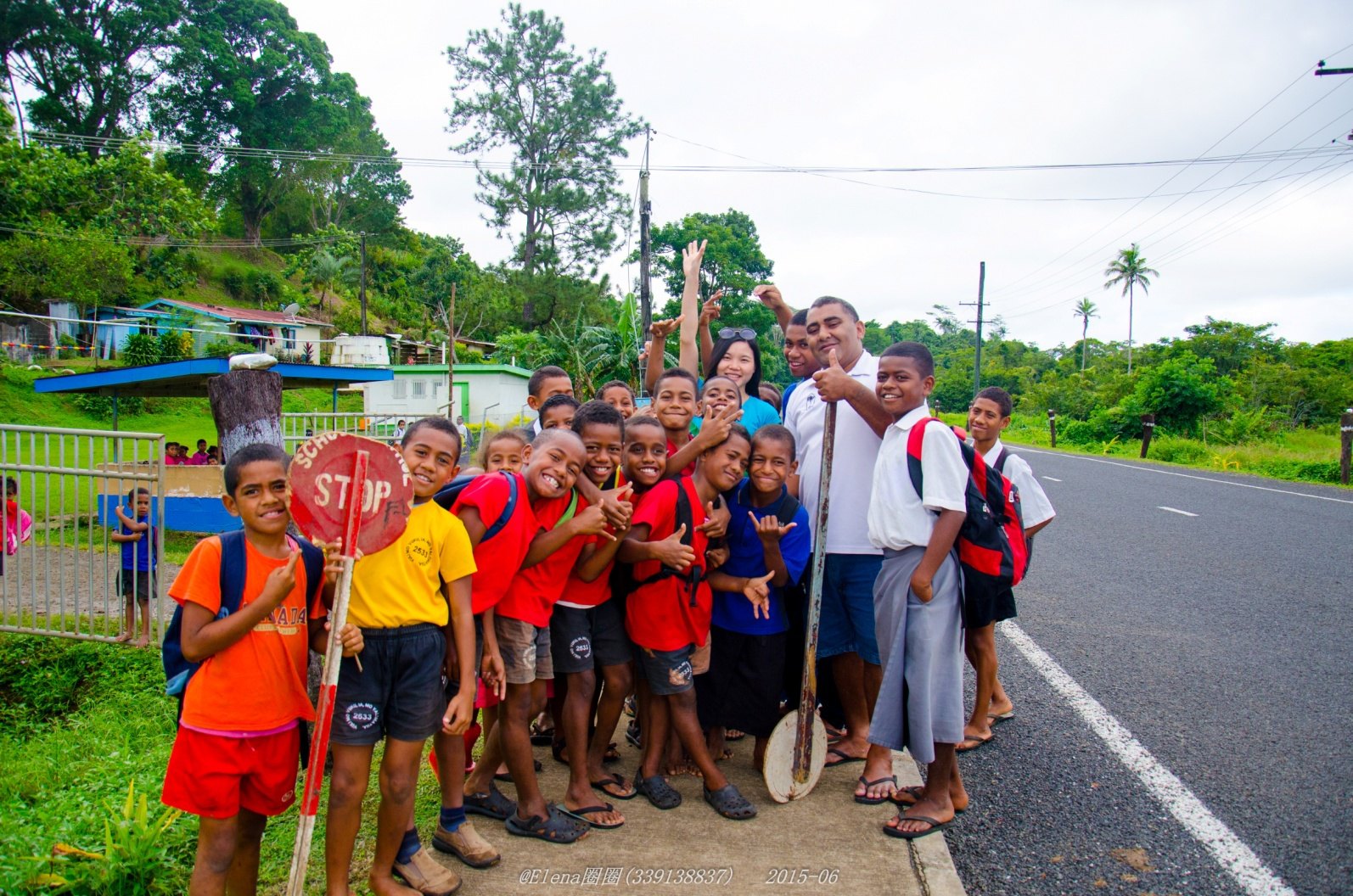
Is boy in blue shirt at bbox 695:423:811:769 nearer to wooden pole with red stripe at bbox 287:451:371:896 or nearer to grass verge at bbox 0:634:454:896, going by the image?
grass verge at bbox 0:634:454:896

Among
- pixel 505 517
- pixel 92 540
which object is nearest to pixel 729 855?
pixel 505 517

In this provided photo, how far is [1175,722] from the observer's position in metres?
4.34

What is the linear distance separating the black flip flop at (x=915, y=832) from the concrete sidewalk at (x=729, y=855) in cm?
3

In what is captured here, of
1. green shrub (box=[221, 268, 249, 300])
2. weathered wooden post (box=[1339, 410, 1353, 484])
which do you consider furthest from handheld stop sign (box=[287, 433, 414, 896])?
green shrub (box=[221, 268, 249, 300])

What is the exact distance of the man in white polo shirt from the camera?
12.4 feet

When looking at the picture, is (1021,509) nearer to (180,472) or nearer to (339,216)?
(180,472)

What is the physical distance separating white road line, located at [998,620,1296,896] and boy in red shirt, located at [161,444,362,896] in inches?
122

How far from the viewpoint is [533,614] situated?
10.5 feet

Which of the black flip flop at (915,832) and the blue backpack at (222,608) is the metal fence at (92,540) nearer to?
the blue backpack at (222,608)

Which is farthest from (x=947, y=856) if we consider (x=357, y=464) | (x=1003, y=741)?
(x=357, y=464)

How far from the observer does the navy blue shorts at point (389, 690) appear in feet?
8.82

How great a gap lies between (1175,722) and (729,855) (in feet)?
8.87

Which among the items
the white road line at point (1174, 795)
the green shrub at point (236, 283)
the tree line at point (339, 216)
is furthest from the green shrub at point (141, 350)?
the white road line at point (1174, 795)

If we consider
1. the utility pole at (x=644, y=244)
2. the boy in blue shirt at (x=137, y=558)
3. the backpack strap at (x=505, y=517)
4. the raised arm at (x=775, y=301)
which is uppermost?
the utility pole at (x=644, y=244)
